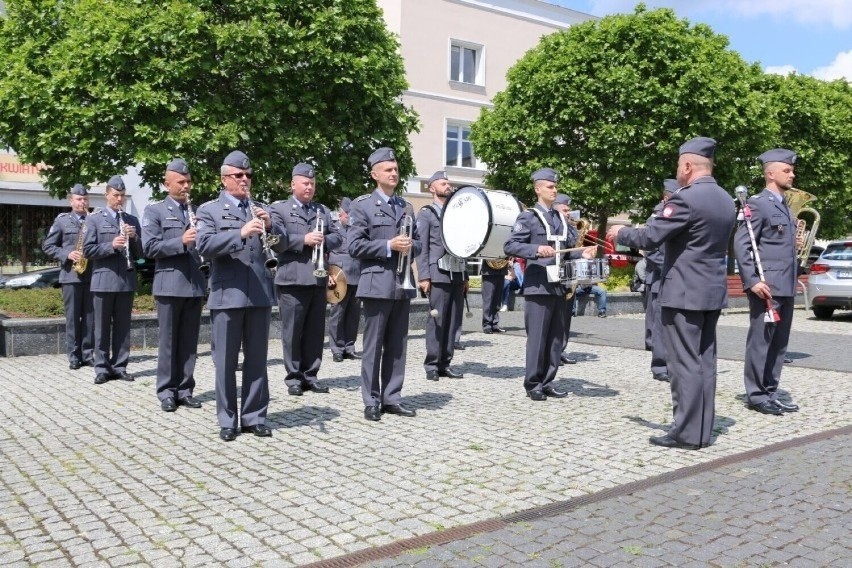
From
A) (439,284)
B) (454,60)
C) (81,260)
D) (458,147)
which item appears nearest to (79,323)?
(81,260)

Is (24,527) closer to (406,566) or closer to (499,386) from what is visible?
(406,566)

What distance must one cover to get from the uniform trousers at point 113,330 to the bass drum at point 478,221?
3.86 metres

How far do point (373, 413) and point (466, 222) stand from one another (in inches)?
90.4

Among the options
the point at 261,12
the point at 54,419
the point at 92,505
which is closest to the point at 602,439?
the point at 92,505

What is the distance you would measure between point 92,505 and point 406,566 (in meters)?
2.08

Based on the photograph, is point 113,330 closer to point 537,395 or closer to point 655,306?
point 537,395

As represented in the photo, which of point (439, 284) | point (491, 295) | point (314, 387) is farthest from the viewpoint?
point (491, 295)

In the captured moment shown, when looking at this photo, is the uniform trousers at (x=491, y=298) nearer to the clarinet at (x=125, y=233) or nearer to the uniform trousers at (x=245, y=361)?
the clarinet at (x=125, y=233)

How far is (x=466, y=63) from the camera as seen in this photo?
3575 centimetres

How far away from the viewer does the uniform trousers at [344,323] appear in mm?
11391

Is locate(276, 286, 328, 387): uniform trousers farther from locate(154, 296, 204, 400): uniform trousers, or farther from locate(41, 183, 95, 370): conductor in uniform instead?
locate(41, 183, 95, 370): conductor in uniform

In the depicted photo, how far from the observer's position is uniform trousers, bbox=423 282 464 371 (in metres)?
9.82

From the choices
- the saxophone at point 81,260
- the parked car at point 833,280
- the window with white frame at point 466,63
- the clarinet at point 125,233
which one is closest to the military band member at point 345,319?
the clarinet at point 125,233

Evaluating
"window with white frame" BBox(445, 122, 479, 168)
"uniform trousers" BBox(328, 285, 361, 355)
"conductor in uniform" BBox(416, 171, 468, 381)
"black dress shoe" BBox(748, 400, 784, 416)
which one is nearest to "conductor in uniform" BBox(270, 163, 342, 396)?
"conductor in uniform" BBox(416, 171, 468, 381)
